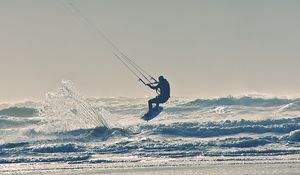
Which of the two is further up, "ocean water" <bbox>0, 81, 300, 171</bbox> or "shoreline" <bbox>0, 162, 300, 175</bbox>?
"ocean water" <bbox>0, 81, 300, 171</bbox>

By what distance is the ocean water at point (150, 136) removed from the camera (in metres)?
76.1

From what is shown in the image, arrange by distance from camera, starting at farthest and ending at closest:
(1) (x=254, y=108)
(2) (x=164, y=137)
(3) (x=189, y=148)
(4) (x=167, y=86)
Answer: (1) (x=254, y=108), (2) (x=164, y=137), (3) (x=189, y=148), (4) (x=167, y=86)

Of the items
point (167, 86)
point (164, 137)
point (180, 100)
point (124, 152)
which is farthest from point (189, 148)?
point (180, 100)

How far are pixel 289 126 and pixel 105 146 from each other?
22699mm

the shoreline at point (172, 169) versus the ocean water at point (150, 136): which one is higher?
the ocean water at point (150, 136)

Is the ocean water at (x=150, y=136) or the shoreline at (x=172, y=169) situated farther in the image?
the ocean water at (x=150, y=136)

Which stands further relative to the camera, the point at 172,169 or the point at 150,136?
the point at 150,136

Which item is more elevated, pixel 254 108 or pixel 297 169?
pixel 254 108

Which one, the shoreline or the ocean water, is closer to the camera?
the shoreline

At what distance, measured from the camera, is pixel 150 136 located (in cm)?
9656

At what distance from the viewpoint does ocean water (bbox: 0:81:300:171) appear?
250ft

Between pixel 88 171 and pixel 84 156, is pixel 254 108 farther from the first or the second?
pixel 88 171

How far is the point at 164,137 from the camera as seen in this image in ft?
316

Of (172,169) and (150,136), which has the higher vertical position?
(150,136)
